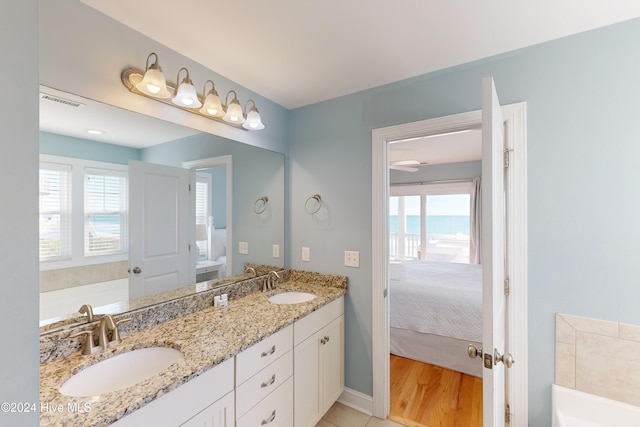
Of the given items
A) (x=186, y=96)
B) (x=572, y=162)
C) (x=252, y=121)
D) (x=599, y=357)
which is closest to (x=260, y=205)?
(x=252, y=121)

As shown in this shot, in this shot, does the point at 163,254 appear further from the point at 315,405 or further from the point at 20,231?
the point at 315,405

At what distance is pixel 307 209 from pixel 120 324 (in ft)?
4.66

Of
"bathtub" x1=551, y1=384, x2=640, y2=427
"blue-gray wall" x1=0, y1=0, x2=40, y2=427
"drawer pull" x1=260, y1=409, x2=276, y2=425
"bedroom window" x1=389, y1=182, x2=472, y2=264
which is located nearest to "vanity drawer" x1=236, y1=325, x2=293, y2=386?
"drawer pull" x1=260, y1=409, x2=276, y2=425

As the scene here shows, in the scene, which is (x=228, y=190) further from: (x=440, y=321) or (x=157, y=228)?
(x=440, y=321)

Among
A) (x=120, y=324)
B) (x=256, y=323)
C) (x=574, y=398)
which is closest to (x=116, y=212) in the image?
(x=120, y=324)

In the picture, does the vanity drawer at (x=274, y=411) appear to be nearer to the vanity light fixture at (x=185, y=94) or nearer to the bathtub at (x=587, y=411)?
the bathtub at (x=587, y=411)

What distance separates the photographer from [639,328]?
127 centimetres

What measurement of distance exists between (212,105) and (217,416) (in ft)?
5.19

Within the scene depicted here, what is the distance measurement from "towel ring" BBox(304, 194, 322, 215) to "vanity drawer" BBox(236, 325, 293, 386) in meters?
0.97

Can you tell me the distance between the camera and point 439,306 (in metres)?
2.66

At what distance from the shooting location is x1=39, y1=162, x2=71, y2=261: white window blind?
3.61 feet

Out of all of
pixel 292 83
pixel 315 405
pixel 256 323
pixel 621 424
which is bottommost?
pixel 315 405

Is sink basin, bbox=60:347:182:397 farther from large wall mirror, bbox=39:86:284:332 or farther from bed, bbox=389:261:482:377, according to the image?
bed, bbox=389:261:482:377

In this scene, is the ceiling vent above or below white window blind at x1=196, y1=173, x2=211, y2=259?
above
